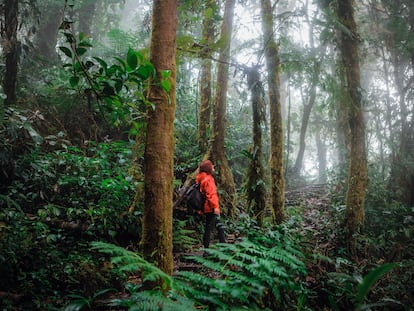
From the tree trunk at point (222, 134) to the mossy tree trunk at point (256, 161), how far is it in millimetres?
1185

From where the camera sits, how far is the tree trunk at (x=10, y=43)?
5941mm

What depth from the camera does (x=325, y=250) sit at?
22.4 feet

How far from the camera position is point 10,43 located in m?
5.99

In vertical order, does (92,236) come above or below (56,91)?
below

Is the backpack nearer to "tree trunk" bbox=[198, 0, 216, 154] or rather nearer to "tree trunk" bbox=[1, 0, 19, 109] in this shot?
"tree trunk" bbox=[198, 0, 216, 154]

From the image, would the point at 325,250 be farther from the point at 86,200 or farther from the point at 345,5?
the point at 345,5

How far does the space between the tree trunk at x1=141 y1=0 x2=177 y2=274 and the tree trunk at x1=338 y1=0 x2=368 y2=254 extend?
5.10 meters

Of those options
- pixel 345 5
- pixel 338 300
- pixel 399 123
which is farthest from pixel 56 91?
pixel 399 123

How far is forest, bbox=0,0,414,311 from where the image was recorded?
313cm

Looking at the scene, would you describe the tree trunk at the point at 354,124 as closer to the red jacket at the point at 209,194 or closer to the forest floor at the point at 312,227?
the forest floor at the point at 312,227

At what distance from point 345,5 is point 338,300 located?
6.74m

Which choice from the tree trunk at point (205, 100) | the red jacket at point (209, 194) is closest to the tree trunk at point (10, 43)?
the red jacket at point (209, 194)

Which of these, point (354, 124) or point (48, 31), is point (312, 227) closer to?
point (354, 124)

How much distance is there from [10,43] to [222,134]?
510 centimetres
